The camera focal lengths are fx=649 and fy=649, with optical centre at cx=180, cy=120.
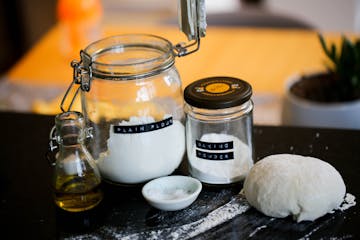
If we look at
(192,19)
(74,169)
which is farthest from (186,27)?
(74,169)

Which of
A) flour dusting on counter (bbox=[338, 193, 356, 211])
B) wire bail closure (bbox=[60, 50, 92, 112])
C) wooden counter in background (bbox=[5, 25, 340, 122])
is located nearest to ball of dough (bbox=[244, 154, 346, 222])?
flour dusting on counter (bbox=[338, 193, 356, 211])

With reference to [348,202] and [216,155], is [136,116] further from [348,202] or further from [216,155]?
[348,202]

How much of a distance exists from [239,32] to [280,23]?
0.14 m

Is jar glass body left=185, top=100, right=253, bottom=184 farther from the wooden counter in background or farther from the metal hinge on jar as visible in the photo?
the wooden counter in background

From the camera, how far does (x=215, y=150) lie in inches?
34.6

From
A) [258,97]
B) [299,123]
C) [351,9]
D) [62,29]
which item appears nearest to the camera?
[299,123]

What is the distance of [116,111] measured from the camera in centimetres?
90

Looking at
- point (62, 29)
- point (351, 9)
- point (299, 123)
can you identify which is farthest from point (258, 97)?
point (351, 9)

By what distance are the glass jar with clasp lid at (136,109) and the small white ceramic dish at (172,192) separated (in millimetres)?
21

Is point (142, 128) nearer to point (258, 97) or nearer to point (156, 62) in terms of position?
point (156, 62)

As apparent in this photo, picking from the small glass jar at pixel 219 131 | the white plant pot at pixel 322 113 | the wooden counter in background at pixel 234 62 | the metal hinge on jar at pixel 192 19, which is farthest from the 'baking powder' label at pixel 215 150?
the wooden counter in background at pixel 234 62

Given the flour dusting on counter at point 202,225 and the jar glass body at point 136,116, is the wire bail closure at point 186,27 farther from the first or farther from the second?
the flour dusting on counter at point 202,225

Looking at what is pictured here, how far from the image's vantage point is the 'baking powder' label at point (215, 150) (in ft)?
2.87

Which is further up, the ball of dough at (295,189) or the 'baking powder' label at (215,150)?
the 'baking powder' label at (215,150)
